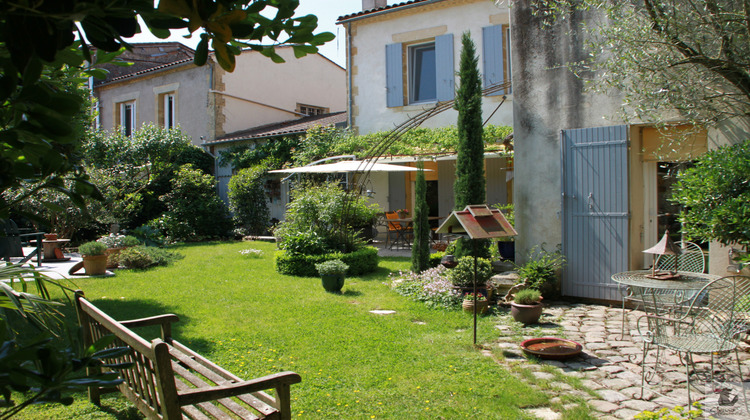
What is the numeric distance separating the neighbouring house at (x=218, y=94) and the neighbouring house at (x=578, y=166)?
1146 centimetres

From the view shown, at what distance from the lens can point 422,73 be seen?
45.4 feet

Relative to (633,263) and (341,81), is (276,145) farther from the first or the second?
(633,263)

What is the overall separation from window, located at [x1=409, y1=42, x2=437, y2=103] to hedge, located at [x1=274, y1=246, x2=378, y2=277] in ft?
18.0

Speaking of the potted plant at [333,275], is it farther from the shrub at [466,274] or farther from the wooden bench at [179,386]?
the wooden bench at [179,386]

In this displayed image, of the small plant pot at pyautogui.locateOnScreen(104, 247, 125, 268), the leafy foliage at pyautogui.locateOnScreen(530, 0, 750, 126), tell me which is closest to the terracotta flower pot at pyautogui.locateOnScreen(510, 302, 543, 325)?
the leafy foliage at pyautogui.locateOnScreen(530, 0, 750, 126)

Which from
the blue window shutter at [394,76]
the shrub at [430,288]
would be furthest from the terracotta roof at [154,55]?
the shrub at [430,288]

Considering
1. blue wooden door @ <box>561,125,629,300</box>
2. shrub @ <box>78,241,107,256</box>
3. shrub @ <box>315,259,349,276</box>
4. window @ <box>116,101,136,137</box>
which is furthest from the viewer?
window @ <box>116,101,136,137</box>

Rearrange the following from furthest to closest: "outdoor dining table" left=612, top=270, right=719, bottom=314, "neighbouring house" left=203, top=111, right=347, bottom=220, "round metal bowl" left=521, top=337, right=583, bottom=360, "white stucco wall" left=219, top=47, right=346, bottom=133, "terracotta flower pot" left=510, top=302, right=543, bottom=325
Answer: "white stucco wall" left=219, top=47, right=346, bottom=133, "neighbouring house" left=203, top=111, right=347, bottom=220, "terracotta flower pot" left=510, top=302, right=543, bottom=325, "round metal bowl" left=521, top=337, right=583, bottom=360, "outdoor dining table" left=612, top=270, right=719, bottom=314

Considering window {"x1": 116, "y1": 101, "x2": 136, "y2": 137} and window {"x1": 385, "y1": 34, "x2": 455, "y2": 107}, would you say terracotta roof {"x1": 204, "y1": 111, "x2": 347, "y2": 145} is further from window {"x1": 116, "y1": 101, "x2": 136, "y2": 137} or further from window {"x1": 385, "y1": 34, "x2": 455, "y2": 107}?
window {"x1": 116, "y1": 101, "x2": 136, "y2": 137}

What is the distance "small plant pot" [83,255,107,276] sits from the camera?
31.4 ft

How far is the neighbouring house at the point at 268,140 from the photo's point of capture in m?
16.0

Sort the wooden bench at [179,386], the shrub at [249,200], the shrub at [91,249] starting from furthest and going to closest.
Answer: the shrub at [249,200] < the shrub at [91,249] < the wooden bench at [179,386]

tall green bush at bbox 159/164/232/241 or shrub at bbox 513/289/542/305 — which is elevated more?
tall green bush at bbox 159/164/232/241

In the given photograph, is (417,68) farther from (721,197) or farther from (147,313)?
(721,197)
